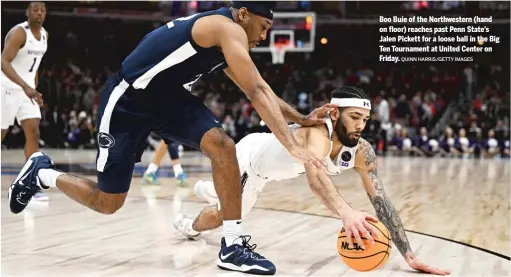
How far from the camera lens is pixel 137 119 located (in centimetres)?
434

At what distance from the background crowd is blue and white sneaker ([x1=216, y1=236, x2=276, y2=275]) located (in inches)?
610

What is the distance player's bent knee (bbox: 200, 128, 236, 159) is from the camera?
14.0 feet

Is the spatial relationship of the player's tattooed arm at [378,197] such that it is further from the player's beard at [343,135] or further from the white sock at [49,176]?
the white sock at [49,176]

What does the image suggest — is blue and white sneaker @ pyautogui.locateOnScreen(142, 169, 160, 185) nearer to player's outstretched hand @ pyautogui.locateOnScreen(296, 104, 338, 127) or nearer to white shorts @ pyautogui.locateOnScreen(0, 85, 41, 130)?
white shorts @ pyautogui.locateOnScreen(0, 85, 41, 130)

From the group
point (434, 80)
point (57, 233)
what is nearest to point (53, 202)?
point (57, 233)

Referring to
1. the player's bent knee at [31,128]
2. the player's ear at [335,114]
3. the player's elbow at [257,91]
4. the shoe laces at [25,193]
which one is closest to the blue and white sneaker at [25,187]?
the shoe laces at [25,193]

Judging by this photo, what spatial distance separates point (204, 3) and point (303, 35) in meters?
3.74

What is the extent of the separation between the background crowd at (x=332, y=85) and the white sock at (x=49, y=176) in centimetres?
1490

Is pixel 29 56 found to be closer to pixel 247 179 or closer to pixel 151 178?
pixel 151 178

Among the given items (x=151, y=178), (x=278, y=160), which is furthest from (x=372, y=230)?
(x=151, y=178)

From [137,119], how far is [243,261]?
104 centimetres

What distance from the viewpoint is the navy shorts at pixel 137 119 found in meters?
4.33

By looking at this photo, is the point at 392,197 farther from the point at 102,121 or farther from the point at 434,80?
the point at 434,80

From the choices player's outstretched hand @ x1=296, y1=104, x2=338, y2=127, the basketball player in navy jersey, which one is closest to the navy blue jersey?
the basketball player in navy jersey
